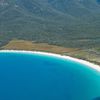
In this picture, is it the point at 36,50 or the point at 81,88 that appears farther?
the point at 36,50

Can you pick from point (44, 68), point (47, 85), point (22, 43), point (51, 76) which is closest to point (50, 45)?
point (22, 43)

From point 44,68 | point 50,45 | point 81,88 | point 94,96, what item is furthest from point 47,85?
point 50,45

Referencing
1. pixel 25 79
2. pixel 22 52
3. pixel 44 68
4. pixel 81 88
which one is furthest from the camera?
pixel 22 52

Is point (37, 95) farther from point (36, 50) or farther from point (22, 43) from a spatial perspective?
point (22, 43)

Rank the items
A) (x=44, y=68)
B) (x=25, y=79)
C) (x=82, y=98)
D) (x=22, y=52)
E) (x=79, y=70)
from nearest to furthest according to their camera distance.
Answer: (x=82, y=98) < (x=25, y=79) < (x=79, y=70) < (x=44, y=68) < (x=22, y=52)

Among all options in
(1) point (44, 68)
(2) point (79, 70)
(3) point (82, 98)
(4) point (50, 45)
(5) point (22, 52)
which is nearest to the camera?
(3) point (82, 98)

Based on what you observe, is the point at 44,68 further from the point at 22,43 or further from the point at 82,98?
the point at 22,43
